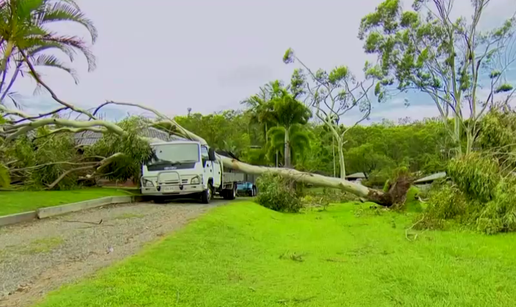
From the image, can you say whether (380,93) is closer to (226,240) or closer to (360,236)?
(360,236)

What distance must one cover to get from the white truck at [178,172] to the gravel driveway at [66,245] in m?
3.69

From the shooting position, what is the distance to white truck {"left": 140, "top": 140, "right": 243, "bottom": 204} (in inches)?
→ 635

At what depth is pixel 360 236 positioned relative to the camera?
1026 cm

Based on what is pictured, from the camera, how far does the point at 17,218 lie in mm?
10617

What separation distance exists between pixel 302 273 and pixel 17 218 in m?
7.88

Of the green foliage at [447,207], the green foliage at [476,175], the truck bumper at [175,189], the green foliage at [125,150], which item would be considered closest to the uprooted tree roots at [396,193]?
the green foliage at [447,207]

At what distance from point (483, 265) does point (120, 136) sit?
51.0 ft

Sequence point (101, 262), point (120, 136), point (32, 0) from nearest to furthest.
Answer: point (101, 262)
point (32, 0)
point (120, 136)

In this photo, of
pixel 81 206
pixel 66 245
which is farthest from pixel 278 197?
pixel 66 245

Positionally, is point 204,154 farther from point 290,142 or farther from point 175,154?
point 290,142

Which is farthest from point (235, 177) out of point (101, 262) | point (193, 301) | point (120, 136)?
point (193, 301)

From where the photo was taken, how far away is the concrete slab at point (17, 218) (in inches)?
401

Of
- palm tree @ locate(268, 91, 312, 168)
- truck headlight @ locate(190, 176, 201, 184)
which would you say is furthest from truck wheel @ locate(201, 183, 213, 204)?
palm tree @ locate(268, 91, 312, 168)

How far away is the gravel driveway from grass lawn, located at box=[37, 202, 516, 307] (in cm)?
49
